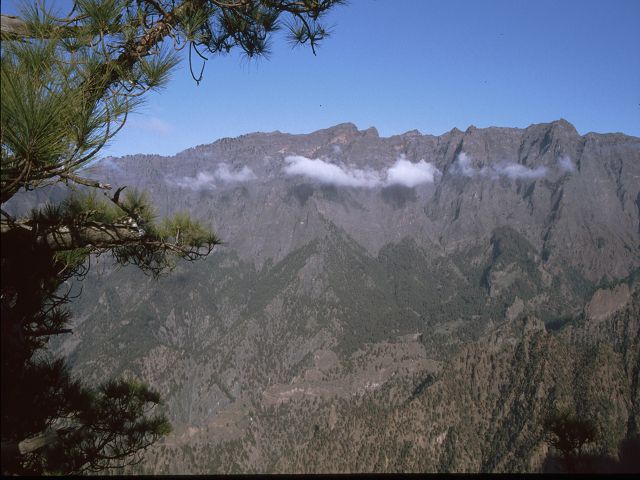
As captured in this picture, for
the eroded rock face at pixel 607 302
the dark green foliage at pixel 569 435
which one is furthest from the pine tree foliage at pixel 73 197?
the eroded rock face at pixel 607 302

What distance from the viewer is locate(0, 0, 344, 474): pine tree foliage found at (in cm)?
302

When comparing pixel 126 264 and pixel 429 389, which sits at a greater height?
pixel 126 264

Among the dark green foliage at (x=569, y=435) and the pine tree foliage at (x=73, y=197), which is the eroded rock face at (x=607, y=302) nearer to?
the dark green foliage at (x=569, y=435)

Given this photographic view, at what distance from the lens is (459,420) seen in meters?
94.0

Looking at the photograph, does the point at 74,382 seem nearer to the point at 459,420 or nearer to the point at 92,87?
the point at 92,87

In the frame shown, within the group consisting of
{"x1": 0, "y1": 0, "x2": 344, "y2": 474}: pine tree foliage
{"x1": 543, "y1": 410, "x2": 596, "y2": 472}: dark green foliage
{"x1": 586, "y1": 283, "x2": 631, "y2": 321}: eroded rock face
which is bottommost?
{"x1": 586, "y1": 283, "x2": 631, "y2": 321}: eroded rock face

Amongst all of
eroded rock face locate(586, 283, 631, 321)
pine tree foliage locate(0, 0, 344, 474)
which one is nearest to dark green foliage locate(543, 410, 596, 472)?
pine tree foliage locate(0, 0, 344, 474)

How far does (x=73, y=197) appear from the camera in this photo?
461cm

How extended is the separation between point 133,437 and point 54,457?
1.28 metres

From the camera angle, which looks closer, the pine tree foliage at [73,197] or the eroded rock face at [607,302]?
the pine tree foliage at [73,197]

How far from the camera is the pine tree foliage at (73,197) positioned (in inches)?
119

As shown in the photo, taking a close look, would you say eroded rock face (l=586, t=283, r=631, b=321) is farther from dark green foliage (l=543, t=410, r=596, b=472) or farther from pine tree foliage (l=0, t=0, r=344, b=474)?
pine tree foliage (l=0, t=0, r=344, b=474)

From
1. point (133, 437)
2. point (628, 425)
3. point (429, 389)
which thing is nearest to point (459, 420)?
point (429, 389)

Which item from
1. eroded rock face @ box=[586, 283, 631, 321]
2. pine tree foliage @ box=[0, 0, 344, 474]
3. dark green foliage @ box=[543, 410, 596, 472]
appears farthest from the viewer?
eroded rock face @ box=[586, 283, 631, 321]
